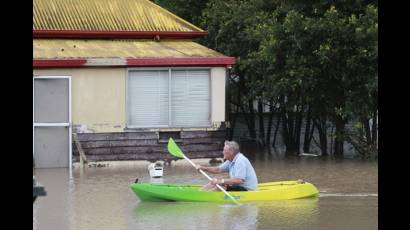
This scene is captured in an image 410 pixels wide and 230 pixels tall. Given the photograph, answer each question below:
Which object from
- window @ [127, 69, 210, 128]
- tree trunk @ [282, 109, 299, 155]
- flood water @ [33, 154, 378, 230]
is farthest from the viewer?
tree trunk @ [282, 109, 299, 155]

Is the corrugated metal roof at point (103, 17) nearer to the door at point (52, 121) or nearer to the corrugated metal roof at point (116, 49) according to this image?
the corrugated metal roof at point (116, 49)

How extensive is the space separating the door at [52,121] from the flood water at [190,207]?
3.67 ft

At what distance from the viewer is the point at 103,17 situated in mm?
27750

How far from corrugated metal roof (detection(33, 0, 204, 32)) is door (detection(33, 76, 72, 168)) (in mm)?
2789

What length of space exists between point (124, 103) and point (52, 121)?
188cm

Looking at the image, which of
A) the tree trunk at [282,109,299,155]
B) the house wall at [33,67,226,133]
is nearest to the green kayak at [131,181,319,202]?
the house wall at [33,67,226,133]

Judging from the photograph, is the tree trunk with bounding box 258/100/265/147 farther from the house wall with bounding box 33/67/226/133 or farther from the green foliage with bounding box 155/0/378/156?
the house wall with bounding box 33/67/226/133

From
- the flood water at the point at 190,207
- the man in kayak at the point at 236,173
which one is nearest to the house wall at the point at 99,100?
the flood water at the point at 190,207

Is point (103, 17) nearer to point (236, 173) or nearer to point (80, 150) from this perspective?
point (80, 150)

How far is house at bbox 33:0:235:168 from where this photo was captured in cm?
2427

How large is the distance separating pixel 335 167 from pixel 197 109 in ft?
12.7

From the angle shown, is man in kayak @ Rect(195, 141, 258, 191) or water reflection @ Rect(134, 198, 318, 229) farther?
man in kayak @ Rect(195, 141, 258, 191)
